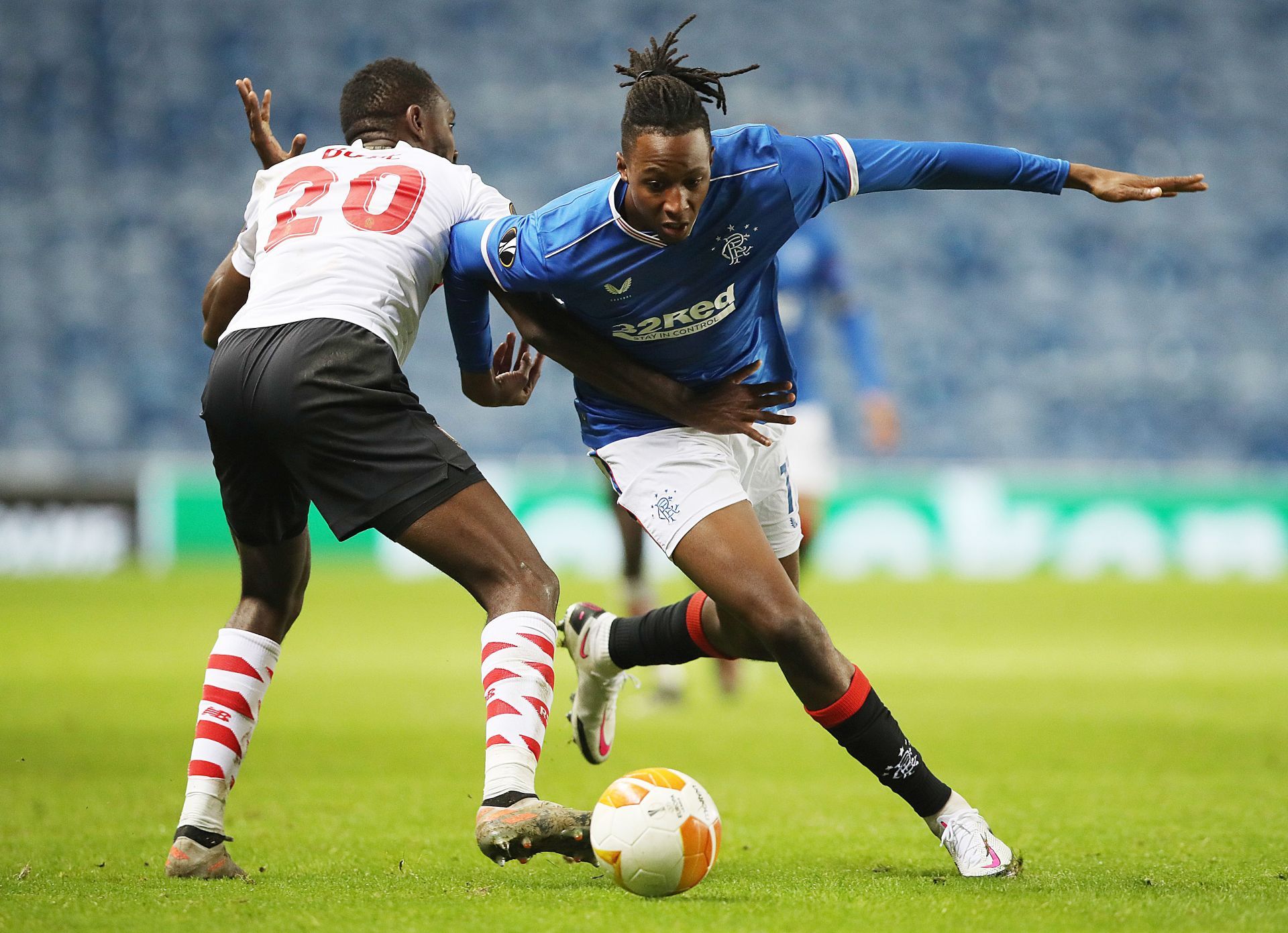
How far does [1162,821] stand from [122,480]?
13872 mm

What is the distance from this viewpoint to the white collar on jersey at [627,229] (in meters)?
3.70

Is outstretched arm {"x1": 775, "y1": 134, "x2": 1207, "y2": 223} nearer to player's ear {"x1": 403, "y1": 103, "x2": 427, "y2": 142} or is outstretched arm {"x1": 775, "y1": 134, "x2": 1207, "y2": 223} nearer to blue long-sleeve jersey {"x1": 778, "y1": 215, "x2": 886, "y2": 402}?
player's ear {"x1": 403, "y1": 103, "x2": 427, "y2": 142}

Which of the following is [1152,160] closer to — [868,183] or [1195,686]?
[1195,686]

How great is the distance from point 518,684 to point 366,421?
75 cm

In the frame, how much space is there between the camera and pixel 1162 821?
180 inches

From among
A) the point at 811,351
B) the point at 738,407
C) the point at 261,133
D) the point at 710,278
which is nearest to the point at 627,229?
the point at 710,278

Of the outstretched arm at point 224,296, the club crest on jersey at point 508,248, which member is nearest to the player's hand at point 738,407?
the club crest on jersey at point 508,248

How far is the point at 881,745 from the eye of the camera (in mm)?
3707

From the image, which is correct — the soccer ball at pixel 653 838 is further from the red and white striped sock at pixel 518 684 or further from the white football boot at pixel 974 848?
the white football boot at pixel 974 848

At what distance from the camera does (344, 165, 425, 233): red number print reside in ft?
12.4

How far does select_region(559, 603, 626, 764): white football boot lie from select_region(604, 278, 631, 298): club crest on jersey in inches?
55.8

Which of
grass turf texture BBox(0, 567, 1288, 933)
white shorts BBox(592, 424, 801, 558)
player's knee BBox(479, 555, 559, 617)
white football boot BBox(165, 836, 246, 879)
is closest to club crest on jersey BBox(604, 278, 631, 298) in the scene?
white shorts BBox(592, 424, 801, 558)

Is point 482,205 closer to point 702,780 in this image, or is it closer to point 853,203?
point 702,780

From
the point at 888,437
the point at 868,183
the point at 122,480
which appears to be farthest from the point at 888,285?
the point at 868,183
